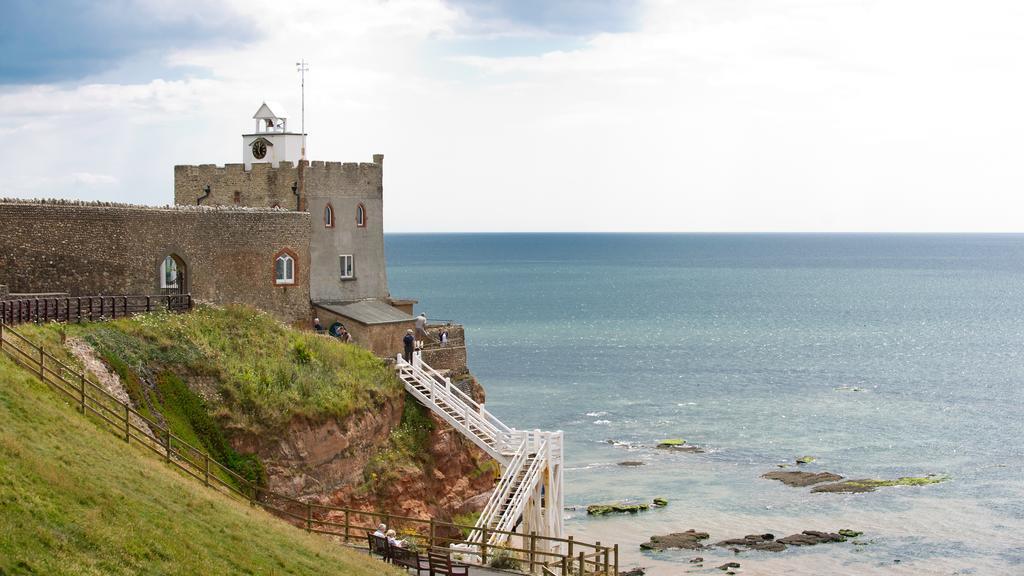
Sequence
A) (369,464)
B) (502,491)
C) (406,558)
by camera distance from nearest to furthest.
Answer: (406,558), (502,491), (369,464)

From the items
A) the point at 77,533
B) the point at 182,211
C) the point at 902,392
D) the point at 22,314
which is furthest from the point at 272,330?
the point at 902,392

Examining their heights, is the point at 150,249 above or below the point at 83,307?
above

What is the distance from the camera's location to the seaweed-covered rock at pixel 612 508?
168 ft

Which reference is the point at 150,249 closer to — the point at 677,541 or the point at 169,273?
the point at 169,273

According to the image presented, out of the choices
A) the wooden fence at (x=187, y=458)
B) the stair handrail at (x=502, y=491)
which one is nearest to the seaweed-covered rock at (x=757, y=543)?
the stair handrail at (x=502, y=491)

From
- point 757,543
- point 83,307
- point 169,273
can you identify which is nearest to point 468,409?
point 169,273

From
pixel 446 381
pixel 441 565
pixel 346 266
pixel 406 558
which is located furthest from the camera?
pixel 346 266

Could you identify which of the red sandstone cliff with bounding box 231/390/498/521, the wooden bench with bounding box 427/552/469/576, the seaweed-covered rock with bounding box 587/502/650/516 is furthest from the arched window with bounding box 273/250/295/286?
the wooden bench with bounding box 427/552/469/576

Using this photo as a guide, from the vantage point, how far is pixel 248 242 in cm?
4047

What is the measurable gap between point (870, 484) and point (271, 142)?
29628 millimetres

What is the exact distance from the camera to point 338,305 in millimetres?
44406

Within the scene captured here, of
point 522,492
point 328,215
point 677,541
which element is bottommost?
point 677,541

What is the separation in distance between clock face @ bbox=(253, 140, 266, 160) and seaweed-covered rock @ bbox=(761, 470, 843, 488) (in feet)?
87.6

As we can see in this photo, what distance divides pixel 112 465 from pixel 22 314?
29.7 feet
